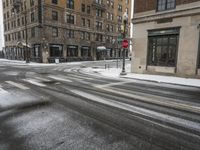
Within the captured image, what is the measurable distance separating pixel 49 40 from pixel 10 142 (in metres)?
32.0

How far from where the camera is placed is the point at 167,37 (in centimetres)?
1520

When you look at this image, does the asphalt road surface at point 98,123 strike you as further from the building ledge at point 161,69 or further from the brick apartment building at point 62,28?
the brick apartment building at point 62,28

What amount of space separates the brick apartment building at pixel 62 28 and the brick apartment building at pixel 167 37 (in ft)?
70.7

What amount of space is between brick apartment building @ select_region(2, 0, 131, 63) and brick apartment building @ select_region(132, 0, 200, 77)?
2155 centimetres

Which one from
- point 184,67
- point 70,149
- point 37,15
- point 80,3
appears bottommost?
point 70,149

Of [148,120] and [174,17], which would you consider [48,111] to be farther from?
[174,17]

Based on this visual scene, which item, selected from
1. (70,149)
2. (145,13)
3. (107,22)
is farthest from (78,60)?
(70,149)

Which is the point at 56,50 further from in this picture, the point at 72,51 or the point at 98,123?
the point at 98,123

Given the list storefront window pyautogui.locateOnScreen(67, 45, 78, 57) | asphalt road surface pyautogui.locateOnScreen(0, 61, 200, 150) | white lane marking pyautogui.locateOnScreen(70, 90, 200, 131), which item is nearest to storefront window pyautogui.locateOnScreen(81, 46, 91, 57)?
storefront window pyautogui.locateOnScreen(67, 45, 78, 57)

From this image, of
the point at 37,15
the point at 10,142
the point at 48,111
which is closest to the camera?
the point at 10,142

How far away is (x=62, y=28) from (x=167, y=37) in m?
25.9

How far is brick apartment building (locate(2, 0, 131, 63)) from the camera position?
109ft

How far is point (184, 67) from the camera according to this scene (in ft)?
46.5

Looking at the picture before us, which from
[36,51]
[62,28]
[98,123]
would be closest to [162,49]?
[98,123]
